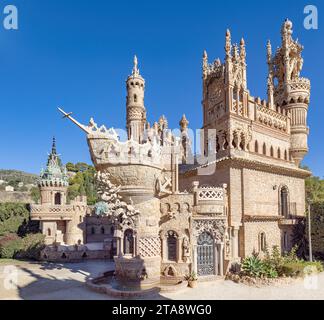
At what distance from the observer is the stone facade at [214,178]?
16.7 meters

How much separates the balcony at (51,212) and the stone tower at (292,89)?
26.0m

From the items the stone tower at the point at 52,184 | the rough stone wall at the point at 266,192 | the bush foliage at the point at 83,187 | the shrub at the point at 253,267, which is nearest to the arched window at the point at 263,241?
the rough stone wall at the point at 266,192

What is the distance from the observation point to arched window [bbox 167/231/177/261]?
1834 centimetres

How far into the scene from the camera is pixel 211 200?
18.7m

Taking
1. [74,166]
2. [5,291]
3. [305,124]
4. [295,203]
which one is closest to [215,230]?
[295,203]

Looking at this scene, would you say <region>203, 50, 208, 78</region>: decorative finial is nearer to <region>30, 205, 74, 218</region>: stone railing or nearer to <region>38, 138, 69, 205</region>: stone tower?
<region>30, 205, 74, 218</region>: stone railing

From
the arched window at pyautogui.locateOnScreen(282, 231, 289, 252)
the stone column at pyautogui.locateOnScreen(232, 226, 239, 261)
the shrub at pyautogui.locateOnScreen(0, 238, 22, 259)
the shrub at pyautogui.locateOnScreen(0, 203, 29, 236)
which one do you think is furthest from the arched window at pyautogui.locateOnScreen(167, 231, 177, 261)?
the shrub at pyautogui.locateOnScreen(0, 203, 29, 236)

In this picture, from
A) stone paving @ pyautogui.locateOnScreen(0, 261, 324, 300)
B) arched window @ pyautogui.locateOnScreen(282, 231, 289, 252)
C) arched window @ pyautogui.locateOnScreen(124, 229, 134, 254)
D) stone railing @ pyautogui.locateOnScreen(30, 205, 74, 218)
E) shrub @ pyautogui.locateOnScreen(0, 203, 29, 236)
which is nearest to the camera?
stone paving @ pyautogui.locateOnScreen(0, 261, 324, 300)

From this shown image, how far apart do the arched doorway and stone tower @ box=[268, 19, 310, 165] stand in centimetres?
1320

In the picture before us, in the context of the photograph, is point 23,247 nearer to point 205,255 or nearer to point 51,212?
point 51,212

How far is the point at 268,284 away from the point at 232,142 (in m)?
10.4

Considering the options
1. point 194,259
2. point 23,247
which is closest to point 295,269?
point 194,259

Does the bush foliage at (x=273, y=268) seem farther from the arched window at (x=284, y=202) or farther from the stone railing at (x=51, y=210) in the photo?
the stone railing at (x=51, y=210)

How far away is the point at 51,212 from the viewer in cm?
3459
